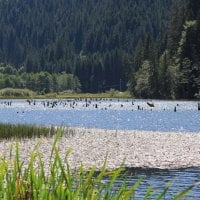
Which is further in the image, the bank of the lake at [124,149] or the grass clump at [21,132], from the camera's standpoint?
the grass clump at [21,132]

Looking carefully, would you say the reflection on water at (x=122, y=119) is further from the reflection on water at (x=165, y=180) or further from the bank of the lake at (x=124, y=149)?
the reflection on water at (x=165, y=180)

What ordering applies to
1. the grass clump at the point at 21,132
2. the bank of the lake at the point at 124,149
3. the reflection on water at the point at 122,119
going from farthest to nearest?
the reflection on water at the point at 122,119 < the grass clump at the point at 21,132 < the bank of the lake at the point at 124,149

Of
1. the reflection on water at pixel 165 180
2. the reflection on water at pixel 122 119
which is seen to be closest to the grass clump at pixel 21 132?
the reflection on water at pixel 122 119

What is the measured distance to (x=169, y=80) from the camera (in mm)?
168875

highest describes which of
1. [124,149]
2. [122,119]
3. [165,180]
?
[165,180]

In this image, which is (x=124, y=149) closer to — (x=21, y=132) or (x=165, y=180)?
(x=21, y=132)

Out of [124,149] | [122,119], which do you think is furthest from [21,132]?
[122,119]

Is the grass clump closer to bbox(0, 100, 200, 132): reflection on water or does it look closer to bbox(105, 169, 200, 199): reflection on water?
bbox(0, 100, 200, 132): reflection on water

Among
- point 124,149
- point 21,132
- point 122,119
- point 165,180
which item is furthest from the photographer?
point 122,119

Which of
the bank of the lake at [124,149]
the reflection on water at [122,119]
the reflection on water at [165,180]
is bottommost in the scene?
the reflection on water at [122,119]

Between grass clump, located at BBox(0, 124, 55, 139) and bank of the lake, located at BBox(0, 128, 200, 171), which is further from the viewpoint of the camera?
grass clump, located at BBox(0, 124, 55, 139)

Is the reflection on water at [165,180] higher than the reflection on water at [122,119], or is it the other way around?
the reflection on water at [165,180]

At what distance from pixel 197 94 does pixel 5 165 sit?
6267 inches

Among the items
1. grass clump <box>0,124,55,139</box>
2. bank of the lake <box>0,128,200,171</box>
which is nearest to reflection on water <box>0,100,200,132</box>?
grass clump <box>0,124,55,139</box>
